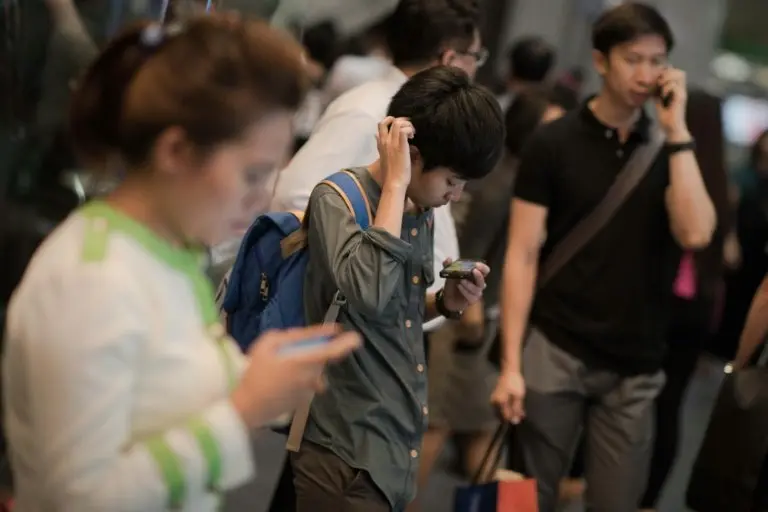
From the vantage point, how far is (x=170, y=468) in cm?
98

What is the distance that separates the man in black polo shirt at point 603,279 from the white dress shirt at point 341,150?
32cm

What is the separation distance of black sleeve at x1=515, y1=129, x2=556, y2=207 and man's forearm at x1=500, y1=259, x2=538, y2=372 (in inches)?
6.9

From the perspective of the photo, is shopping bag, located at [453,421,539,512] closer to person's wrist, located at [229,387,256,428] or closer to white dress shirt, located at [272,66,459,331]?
white dress shirt, located at [272,66,459,331]

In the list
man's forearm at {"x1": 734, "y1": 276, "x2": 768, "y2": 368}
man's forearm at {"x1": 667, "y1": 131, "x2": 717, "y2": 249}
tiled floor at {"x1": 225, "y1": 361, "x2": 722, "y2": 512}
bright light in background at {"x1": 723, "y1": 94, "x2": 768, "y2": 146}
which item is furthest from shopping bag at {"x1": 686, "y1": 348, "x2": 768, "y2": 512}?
bright light in background at {"x1": 723, "y1": 94, "x2": 768, "y2": 146}

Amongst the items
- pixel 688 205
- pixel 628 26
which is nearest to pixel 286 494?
pixel 688 205

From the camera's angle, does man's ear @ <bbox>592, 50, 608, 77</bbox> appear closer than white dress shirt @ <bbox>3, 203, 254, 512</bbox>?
No

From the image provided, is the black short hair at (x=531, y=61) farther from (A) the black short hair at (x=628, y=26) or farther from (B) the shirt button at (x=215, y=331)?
(B) the shirt button at (x=215, y=331)

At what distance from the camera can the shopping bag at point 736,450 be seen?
203 cm

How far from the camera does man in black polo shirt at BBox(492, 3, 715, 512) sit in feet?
7.54

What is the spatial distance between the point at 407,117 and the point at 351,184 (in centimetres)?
17

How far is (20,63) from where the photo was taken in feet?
9.77

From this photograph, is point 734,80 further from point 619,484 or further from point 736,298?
point 619,484

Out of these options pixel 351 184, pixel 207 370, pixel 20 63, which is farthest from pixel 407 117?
pixel 20 63

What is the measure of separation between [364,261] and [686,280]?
182cm
